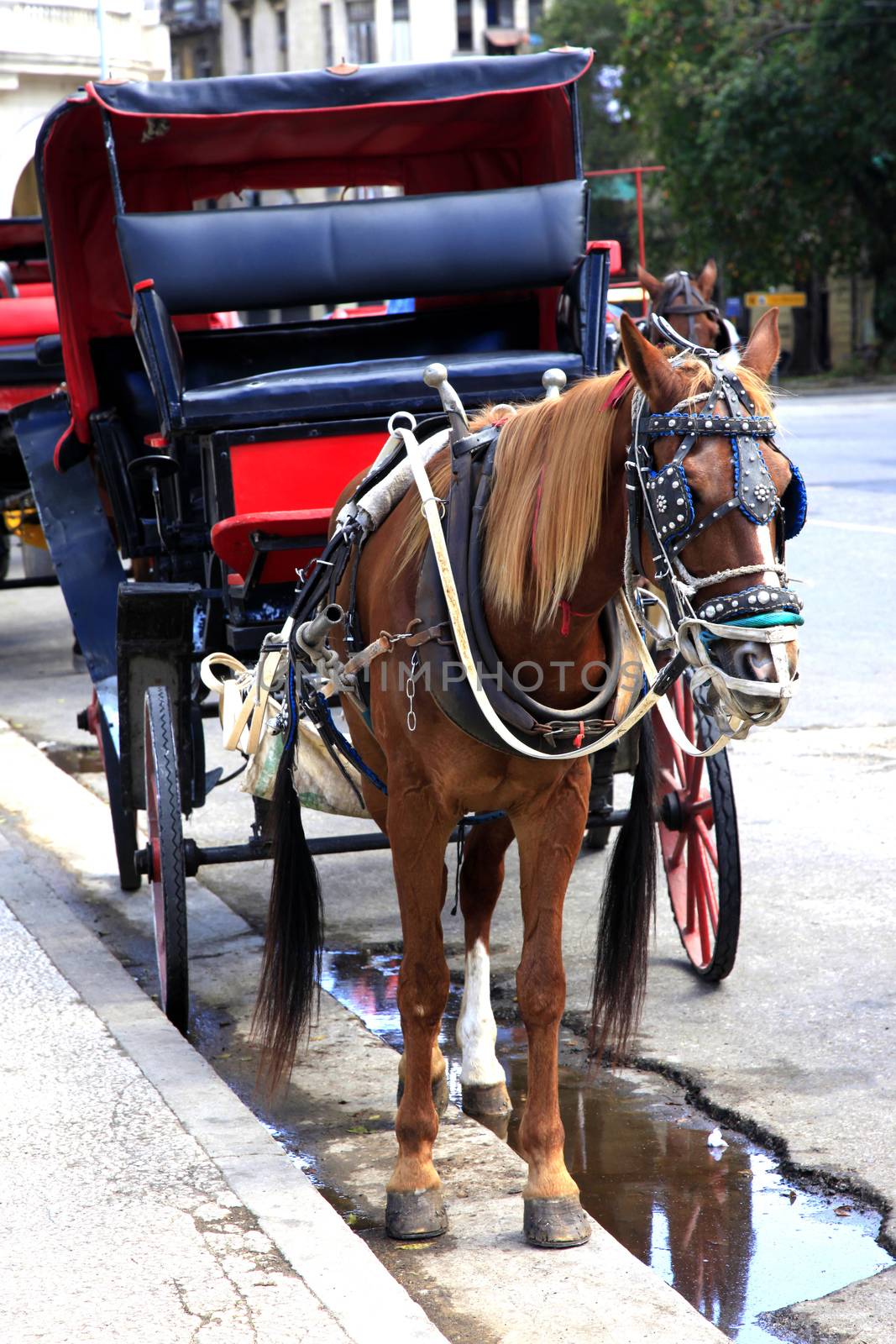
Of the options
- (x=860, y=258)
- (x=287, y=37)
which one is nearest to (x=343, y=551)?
(x=860, y=258)

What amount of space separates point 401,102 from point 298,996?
10.2 ft

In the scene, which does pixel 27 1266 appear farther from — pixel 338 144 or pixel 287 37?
pixel 287 37

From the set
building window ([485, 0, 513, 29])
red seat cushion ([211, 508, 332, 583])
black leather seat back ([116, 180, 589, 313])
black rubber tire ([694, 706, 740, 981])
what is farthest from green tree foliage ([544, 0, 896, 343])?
red seat cushion ([211, 508, 332, 583])

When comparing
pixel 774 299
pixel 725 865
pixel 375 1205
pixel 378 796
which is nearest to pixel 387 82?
pixel 378 796

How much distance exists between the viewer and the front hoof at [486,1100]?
4.07 meters

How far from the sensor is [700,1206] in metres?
3.57

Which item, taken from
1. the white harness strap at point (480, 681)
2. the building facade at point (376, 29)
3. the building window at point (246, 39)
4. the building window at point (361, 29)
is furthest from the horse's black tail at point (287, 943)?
the building window at point (246, 39)

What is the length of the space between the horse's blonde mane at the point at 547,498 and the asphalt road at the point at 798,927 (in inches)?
21.3

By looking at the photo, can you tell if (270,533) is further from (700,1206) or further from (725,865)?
(700,1206)

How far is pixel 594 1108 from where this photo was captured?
4109mm

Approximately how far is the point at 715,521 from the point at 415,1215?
1.67 m

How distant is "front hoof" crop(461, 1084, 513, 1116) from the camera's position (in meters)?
4.07

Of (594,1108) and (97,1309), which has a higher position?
(97,1309)

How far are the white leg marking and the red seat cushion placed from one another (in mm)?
1343
